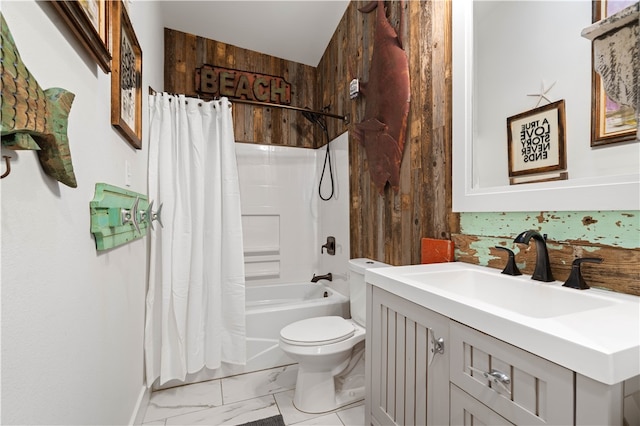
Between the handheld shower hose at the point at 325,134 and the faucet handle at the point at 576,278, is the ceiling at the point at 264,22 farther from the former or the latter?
the faucet handle at the point at 576,278

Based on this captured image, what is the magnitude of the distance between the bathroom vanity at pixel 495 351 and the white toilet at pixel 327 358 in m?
0.41

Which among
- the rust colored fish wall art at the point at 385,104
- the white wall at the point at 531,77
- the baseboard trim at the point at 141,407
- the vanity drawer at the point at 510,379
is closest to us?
the vanity drawer at the point at 510,379

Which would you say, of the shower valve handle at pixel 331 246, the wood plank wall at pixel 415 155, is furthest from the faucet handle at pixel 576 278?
the shower valve handle at pixel 331 246

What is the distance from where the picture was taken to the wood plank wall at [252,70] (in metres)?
2.62

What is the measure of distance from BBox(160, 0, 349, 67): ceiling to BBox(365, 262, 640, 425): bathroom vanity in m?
2.32

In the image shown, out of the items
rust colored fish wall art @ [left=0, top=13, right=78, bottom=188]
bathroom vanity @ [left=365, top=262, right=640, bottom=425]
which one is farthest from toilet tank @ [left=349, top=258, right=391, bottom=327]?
rust colored fish wall art @ [left=0, top=13, right=78, bottom=188]

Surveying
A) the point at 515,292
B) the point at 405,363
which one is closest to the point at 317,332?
the point at 405,363

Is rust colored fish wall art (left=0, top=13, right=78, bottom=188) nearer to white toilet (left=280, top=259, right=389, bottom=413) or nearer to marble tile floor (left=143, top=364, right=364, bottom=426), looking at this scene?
white toilet (left=280, top=259, right=389, bottom=413)

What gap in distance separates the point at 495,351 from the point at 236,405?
1611 mm

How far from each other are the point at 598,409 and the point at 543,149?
3.06ft

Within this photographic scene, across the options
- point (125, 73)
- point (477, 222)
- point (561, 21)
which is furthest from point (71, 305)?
point (561, 21)

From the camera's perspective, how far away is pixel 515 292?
41.2 inches

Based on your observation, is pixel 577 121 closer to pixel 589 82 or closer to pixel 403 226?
pixel 589 82

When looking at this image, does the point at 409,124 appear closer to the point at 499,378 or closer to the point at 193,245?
Answer: the point at 499,378
